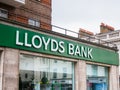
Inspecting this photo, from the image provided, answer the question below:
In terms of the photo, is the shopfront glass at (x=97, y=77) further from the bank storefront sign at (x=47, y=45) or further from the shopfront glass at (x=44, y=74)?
the shopfront glass at (x=44, y=74)

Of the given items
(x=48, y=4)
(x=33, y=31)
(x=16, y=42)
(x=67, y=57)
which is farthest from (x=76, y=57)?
(x=48, y=4)

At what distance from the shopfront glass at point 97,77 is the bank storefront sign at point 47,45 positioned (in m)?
0.56

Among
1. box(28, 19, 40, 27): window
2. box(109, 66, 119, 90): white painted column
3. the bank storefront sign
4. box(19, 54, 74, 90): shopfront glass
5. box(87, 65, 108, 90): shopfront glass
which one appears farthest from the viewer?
box(28, 19, 40, 27): window

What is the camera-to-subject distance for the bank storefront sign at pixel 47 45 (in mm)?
13164

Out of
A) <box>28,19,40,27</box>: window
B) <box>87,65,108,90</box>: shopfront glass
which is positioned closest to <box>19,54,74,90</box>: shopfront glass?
<box>87,65,108,90</box>: shopfront glass

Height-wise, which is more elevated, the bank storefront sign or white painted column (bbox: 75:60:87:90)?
the bank storefront sign

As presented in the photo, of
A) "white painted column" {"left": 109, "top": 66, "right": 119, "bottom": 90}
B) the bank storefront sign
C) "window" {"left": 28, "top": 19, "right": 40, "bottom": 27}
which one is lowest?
"white painted column" {"left": 109, "top": 66, "right": 119, "bottom": 90}

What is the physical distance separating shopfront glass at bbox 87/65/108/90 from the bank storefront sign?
1.84 ft

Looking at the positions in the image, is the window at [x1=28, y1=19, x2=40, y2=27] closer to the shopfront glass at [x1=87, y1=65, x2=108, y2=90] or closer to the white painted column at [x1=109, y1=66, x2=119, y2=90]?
the shopfront glass at [x1=87, y1=65, x2=108, y2=90]

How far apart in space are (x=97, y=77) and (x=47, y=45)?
17.8 feet

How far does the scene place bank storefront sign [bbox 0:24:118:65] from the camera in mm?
13164

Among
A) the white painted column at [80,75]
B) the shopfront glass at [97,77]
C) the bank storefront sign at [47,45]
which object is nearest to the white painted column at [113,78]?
the shopfront glass at [97,77]

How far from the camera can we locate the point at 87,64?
18328 millimetres

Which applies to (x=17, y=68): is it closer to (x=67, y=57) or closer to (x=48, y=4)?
(x=67, y=57)
